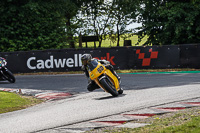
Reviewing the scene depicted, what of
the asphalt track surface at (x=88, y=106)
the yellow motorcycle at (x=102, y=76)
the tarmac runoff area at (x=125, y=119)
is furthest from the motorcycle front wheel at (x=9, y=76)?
the tarmac runoff area at (x=125, y=119)

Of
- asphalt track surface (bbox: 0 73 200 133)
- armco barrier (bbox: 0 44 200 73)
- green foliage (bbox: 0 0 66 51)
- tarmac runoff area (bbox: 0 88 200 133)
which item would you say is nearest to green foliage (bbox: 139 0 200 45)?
armco barrier (bbox: 0 44 200 73)

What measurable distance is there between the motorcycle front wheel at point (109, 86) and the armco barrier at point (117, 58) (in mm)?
10797

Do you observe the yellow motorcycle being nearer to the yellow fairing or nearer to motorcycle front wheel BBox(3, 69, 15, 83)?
the yellow fairing

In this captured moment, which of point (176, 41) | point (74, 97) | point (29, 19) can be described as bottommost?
point (74, 97)

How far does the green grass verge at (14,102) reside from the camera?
11.8 m

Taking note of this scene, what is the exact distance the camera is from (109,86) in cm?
1177

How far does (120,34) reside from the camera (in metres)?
42.3

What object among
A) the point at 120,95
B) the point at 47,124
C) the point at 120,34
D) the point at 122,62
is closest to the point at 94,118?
the point at 47,124

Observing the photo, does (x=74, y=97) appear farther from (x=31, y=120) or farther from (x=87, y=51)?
(x=87, y=51)

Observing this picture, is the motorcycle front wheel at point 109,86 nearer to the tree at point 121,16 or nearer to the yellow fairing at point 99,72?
the yellow fairing at point 99,72

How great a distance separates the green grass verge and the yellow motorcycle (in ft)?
7.75

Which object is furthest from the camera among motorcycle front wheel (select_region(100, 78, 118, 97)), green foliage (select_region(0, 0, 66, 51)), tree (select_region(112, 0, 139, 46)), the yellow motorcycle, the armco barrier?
tree (select_region(112, 0, 139, 46))

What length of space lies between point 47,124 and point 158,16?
22406mm

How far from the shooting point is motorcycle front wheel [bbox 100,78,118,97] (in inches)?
457
